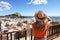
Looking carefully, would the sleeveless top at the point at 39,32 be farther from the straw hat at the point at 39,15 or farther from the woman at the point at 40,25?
the straw hat at the point at 39,15

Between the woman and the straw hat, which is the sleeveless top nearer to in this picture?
the woman

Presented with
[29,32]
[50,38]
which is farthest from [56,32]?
[29,32]

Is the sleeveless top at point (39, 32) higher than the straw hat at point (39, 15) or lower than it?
lower

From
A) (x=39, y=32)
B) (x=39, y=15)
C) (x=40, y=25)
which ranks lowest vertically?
(x=39, y=32)

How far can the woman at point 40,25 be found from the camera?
247 cm

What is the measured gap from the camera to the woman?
8.11 ft

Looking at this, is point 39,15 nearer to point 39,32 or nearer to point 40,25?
point 40,25

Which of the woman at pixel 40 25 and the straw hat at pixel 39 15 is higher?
the straw hat at pixel 39 15

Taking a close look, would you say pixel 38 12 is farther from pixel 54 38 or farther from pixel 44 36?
pixel 54 38

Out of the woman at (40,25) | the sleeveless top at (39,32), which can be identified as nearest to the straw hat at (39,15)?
the woman at (40,25)

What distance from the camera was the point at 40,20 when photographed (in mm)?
2465

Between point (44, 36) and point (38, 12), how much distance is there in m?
0.41

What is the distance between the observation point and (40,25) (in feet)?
8.12

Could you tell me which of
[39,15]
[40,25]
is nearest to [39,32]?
[40,25]
